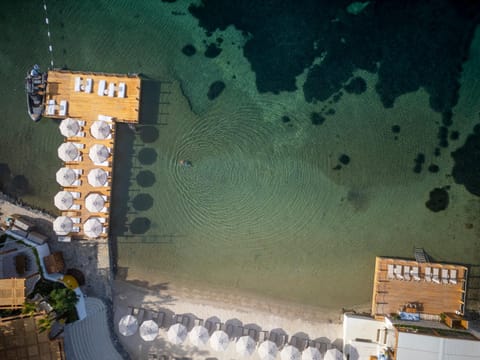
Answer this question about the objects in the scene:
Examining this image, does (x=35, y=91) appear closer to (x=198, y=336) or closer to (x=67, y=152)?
(x=67, y=152)

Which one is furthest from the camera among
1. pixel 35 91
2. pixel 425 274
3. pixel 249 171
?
pixel 249 171

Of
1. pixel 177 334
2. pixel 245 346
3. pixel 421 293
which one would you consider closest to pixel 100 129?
pixel 177 334

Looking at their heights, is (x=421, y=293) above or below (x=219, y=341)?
above

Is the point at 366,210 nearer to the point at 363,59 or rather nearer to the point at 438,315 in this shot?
the point at 438,315

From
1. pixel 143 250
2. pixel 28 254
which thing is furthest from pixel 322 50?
pixel 28 254

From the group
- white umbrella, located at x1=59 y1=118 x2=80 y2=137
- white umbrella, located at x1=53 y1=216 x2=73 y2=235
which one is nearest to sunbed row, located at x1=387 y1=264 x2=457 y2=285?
white umbrella, located at x1=53 y1=216 x2=73 y2=235

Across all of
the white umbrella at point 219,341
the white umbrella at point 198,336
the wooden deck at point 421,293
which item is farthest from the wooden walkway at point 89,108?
the wooden deck at point 421,293

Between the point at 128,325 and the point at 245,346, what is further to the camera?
the point at 128,325

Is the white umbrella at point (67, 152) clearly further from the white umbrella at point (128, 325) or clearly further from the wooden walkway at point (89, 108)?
the white umbrella at point (128, 325)
